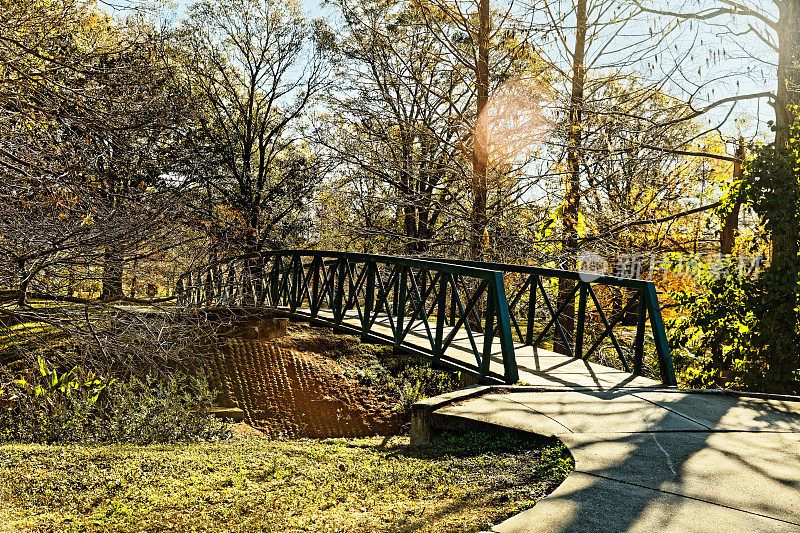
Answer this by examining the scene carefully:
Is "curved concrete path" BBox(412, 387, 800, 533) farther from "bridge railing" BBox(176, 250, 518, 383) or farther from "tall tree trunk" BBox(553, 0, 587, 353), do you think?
"tall tree trunk" BBox(553, 0, 587, 353)

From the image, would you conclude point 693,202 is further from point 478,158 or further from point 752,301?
point 752,301

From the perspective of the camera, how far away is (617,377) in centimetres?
704

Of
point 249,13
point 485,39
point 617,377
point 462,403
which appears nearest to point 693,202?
point 485,39

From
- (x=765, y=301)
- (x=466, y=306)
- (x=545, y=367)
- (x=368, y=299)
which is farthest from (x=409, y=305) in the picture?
(x=765, y=301)

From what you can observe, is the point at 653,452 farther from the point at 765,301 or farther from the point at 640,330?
the point at 765,301

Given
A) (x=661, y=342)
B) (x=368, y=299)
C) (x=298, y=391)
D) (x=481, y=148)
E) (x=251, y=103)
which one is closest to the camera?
(x=661, y=342)

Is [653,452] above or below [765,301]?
below

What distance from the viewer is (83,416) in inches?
316

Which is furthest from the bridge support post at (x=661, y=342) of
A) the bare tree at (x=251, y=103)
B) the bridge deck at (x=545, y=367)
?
the bare tree at (x=251, y=103)

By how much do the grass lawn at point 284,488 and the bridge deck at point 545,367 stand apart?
2.12 metres

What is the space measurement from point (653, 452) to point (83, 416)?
732 cm

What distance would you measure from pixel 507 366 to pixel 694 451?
2.41 meters

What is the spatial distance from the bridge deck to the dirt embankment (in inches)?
89.1

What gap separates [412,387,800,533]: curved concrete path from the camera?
304 cm
